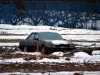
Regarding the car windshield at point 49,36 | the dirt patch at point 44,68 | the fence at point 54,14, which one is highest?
the fence at point 54,14

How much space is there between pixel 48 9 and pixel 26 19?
111 inches

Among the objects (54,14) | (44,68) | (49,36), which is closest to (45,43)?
(49,36)

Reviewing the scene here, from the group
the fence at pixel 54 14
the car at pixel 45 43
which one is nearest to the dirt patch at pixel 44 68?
the car at pixel 45 43

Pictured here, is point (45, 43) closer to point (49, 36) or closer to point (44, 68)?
point (49, 36)

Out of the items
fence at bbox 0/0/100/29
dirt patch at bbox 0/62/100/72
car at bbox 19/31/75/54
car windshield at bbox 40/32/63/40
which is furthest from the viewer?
fence at bbox 0/0/100/29

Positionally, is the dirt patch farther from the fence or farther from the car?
the fence

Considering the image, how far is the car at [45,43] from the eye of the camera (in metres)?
13.5

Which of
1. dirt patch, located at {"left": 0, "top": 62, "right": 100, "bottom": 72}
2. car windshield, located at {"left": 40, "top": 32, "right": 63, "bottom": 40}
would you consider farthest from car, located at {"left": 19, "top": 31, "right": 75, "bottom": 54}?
dirt patch, located at {"left": 0, "top": 62, "right": 100, "bottom": 72}

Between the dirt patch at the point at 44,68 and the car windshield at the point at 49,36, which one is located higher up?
the car windshield at the point at 49,36

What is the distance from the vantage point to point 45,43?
13.6 m

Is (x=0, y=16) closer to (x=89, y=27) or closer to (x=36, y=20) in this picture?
(x=36, y=20)

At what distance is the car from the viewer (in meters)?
13.5

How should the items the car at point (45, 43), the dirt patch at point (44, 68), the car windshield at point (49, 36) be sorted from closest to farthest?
the dirt patch at point (44, 68) → the car at point (45, 43) → the car windshield at point (49, 36)

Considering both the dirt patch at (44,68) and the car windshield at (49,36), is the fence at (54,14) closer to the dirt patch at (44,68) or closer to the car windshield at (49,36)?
the car windshield at (49,36)
